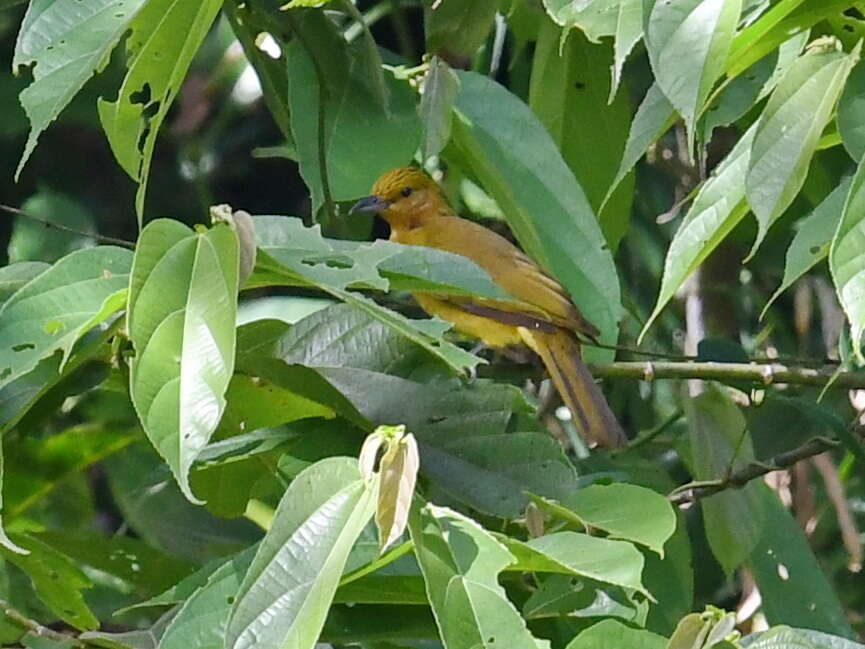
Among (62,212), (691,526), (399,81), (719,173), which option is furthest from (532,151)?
(62,212)

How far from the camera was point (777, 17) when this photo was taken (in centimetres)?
152

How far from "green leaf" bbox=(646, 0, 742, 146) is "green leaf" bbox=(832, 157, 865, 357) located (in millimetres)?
146

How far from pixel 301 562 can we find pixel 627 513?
1.39 ft

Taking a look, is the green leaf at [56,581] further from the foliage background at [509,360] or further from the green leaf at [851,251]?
the green leaf at [851,251]

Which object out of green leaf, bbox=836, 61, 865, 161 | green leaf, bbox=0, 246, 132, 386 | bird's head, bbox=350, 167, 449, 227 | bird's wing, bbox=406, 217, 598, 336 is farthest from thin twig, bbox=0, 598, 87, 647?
bird's head, bbox=350, 167, 449, 227

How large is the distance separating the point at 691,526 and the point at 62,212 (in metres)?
1.65

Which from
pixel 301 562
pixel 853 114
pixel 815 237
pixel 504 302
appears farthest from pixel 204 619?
pixel 504 302

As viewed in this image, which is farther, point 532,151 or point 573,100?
point 573,100

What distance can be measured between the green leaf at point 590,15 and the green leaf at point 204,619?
0.63 meters

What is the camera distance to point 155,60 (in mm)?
1641

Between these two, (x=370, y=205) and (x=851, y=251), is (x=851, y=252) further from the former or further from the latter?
(x=370, y=205)

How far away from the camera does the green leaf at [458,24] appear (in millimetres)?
2242

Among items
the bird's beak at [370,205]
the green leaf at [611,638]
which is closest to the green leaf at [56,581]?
the green leaf at [611,638]

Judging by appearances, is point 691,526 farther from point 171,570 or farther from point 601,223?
point 171,570
